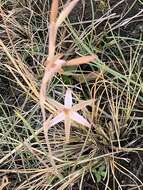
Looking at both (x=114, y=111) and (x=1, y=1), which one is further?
(x=1, y=1)

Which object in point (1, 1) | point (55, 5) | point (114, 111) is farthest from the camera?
point (1, 1)

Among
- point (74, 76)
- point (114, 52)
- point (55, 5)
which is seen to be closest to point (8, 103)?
point (74, 76)

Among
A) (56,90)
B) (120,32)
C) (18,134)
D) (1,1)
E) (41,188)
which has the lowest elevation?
(41,188)

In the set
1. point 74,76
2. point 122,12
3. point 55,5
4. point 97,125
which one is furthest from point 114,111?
point 55,5

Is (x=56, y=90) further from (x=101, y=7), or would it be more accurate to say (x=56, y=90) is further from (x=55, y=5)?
(x=55, y=5)

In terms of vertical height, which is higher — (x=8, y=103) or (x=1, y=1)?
(x=1, y=1)

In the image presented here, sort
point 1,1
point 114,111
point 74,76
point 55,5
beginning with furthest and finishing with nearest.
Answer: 1. point 1,1
2. point 74,76
3. point 114,111
4. point 55,5

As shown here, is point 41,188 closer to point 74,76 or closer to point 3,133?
point 3,133

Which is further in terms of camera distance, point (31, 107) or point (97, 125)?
point (31, 107)

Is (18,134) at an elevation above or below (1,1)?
below
